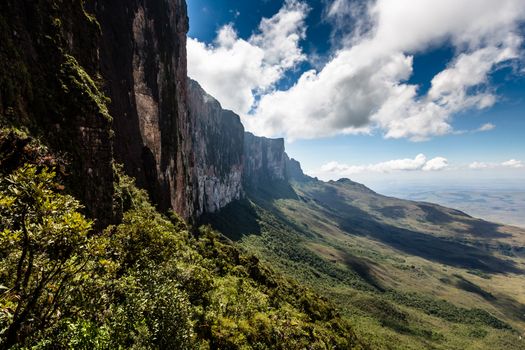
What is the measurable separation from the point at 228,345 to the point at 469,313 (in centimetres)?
23424

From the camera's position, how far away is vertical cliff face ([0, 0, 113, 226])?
2553 centimetres

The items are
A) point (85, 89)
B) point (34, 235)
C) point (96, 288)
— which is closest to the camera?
point (34, 235)

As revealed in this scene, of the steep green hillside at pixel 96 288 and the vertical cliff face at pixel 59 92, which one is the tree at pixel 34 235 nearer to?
the steep green hillside at pixel 96 288

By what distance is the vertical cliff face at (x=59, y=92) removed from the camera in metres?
25.5

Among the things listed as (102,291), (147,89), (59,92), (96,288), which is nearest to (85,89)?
(59,92)

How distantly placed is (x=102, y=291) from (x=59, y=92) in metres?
24.0

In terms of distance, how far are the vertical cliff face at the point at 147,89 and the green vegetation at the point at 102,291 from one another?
18526 millimetres

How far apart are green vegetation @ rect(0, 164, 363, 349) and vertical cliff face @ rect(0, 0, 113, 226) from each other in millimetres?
4020

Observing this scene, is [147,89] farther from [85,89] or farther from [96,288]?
[96,288]

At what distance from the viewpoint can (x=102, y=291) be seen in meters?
15.2

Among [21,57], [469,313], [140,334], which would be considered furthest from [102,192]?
[469,313]

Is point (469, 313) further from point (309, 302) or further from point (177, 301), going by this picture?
point (177, 301)

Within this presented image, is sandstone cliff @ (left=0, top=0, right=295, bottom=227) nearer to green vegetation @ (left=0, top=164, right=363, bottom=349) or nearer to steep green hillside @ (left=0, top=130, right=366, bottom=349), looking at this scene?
steep green hillside @ (left=0, top=130, right=366, bottom=349)

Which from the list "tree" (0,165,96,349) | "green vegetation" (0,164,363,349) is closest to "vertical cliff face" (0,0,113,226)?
"green vegetation" (0,164,363,349)
